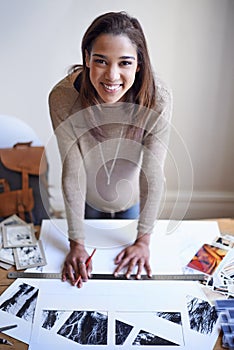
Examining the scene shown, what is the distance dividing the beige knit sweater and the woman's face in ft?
0.19

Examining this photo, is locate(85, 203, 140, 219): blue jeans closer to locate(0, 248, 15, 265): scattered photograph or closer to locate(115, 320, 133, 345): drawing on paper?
locate(0, 248, 15, 265): scattered photograph

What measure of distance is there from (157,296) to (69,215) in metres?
0.29

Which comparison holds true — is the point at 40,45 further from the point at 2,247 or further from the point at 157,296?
the point at 157,296

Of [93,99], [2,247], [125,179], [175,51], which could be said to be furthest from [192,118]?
[2,247]

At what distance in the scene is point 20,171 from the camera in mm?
1364

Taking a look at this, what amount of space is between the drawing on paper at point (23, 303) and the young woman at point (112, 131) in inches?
3.9

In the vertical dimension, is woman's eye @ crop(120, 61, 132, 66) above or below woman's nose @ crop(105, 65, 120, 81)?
above

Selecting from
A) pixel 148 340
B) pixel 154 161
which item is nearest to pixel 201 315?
pixel 148 340

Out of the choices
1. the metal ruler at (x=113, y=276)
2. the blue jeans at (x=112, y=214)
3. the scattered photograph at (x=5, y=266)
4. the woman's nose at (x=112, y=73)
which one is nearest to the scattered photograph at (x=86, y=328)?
the metal ruler at (x=113, y=276)

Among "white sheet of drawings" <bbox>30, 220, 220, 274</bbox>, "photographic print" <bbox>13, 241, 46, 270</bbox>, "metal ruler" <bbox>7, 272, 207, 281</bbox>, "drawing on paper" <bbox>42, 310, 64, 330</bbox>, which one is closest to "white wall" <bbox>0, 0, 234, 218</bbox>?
"white sheet of drawings" <bbox>30, 220, 220, 274</bbox>

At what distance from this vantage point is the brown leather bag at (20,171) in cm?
135

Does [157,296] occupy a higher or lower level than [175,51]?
lower

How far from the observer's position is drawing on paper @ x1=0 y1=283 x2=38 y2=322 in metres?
0.91

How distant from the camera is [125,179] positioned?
1.12m
